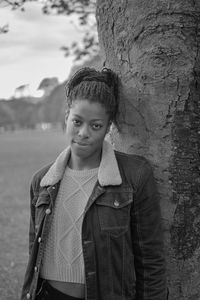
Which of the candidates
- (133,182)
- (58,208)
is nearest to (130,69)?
(133,182)

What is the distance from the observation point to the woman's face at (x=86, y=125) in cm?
179

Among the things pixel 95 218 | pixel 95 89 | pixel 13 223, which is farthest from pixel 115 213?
pixel 13 223

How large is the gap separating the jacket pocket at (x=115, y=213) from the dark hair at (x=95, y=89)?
360mm

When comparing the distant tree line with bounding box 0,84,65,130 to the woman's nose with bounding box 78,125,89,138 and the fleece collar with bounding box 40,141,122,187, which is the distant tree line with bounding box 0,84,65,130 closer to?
the fleece collar with bounding box 40,141,122,187

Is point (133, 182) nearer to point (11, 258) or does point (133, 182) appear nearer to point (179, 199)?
point (179, 199)

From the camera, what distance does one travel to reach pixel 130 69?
200 centimetres

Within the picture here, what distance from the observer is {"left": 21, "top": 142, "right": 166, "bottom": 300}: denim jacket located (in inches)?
68.7

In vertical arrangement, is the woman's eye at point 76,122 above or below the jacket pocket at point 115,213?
Answer: above

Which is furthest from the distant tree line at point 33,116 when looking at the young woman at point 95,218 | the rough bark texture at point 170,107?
the young woman at point 95,218

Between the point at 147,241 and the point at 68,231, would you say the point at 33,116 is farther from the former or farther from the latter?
the point at 147,241

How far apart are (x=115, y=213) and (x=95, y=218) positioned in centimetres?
8

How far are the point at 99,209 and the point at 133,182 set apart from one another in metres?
0.17

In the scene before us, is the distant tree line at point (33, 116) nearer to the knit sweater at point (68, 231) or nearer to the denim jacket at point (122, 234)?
the knit sweater at point (68, 231)

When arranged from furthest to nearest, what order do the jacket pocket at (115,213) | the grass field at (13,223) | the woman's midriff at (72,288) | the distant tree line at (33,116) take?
the distant tree line at (33,116)
the grass field at (13,223)
the woman's midriff at (72,288)
the jacket pocket at (115,213)
